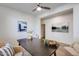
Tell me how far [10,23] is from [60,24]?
1058mm

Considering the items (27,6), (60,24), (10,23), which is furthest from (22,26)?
(60,24)

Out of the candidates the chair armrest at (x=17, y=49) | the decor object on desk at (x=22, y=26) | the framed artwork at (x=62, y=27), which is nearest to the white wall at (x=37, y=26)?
the decor object on desk at (x=22, y=26)

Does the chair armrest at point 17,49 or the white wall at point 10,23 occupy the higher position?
the white wall at point 10,23

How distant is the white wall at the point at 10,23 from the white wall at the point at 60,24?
565 mm

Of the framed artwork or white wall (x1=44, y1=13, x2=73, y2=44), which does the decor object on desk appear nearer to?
white wall (x1=44, y1=13, x2=73, y2=44)

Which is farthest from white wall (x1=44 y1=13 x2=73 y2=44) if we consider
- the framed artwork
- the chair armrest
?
the chair armrest

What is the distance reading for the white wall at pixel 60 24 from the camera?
1.92 meters

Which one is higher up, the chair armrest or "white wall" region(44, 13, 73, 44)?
"white wall" region(44, 13, 73, 44)

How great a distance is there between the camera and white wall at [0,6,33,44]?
69.9 inches

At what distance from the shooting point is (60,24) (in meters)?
1.93

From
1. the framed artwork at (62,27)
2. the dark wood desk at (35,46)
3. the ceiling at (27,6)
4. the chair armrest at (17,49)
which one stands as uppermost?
the ceiling at (27,6)

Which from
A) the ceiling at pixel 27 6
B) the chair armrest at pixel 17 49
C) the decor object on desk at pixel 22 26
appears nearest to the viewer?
the ceiling at pixel 27 6

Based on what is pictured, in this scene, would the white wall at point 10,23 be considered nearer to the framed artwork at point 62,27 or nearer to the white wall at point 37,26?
the white wall at point 37,26

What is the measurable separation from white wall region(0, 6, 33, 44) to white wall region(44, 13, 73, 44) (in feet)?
1.85
